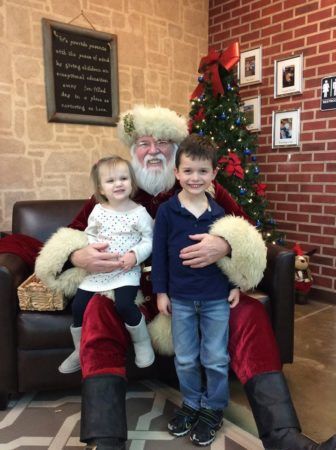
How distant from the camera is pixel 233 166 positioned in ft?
9.36

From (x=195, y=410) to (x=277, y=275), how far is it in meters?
0.66

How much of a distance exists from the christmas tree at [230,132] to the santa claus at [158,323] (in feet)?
3.83

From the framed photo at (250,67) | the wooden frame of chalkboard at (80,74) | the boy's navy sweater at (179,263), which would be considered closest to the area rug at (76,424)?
the boy's navy sweater at (179,263)

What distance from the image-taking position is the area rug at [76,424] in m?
1.43

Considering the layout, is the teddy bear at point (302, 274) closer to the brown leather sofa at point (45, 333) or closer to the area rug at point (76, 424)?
the brown leather sofa at point (45, 333)

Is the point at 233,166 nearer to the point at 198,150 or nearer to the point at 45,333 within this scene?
the point at 198,150

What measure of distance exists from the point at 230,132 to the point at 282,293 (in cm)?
162

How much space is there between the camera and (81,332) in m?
1.49

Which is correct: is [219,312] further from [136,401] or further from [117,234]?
[136,401]

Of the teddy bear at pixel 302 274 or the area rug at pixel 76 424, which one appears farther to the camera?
the teddy bear at pixel 302 274

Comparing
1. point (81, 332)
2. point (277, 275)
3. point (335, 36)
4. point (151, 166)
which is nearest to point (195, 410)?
point (81, 332)

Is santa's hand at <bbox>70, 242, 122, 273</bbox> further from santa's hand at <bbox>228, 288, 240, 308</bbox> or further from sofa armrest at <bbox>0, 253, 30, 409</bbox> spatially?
santa's hand at <bbox>228, 288, 240, 308</bbox>

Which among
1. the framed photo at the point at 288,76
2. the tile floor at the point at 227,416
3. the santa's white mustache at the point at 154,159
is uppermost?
the framed photo at the point at 288,76

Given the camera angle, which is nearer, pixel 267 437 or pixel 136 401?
pixel 267 437
